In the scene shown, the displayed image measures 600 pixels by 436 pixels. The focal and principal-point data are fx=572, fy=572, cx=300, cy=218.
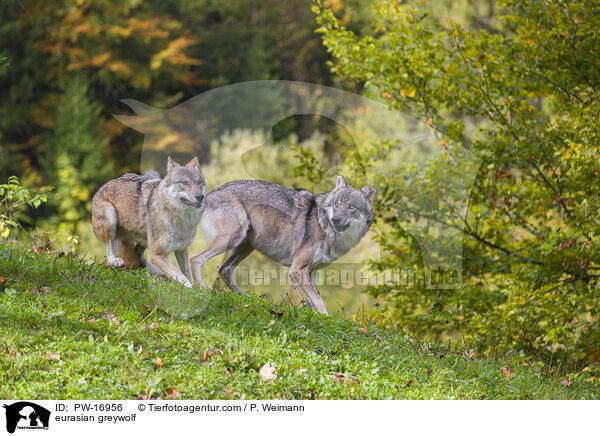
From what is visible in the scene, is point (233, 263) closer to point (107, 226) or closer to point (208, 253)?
point (208, 253)

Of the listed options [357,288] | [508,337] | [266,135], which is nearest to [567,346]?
[508,337]

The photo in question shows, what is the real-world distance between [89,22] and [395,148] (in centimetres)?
1115

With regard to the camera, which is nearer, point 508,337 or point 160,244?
point 160,244

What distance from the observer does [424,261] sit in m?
8.00

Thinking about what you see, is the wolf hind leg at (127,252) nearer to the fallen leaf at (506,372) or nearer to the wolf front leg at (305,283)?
the wolf front leg at (305,283)

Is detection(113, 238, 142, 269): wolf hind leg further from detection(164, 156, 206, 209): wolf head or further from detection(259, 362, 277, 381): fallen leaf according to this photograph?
detection(259, 362, 277, 381): fallen leaf

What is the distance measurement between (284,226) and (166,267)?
1199 mm

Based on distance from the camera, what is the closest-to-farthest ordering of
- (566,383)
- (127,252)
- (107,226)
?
(107,226), (566,383), (127,252)

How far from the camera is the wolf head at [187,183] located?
515 cm

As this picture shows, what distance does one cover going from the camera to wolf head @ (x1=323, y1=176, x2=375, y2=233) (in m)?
5.27

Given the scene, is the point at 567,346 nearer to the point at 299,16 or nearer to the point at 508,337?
the point at 508,337

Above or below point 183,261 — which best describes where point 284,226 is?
above
